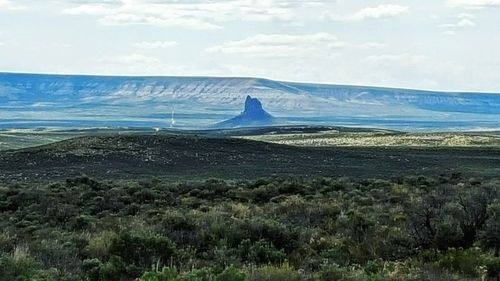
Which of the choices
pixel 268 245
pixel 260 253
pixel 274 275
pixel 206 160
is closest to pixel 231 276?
pixel 274 275

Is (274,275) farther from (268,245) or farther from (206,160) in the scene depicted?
(206,160)

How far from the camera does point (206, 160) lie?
171ft

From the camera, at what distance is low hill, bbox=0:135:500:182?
147 feet

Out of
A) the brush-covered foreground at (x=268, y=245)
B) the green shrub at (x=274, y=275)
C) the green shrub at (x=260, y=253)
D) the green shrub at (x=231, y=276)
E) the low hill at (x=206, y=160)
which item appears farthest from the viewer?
the low hill at (x=206, y=160)

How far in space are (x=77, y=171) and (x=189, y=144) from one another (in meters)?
15.1

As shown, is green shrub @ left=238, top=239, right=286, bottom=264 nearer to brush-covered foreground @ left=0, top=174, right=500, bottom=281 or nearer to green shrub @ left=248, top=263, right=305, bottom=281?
brush-covered foreground @ left=0, top=174, right=500, bottom=281

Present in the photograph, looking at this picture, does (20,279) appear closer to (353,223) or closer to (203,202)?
(353,223)

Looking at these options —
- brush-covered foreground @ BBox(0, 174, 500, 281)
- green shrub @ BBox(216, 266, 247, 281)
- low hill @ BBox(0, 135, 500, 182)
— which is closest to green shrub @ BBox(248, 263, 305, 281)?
brush-covered foreground @ BBox(0, 174, 500, 281)

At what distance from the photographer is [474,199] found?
603 inches

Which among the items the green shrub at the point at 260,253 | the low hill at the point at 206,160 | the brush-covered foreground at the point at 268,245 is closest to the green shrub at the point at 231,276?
the brush-covered foreground at the point at 268,245

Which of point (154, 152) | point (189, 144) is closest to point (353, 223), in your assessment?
point (154, 152)

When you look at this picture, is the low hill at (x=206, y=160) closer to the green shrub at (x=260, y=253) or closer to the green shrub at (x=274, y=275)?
the green shrub at (x=260, y=253)

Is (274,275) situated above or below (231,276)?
below

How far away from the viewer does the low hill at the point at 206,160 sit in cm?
4494
